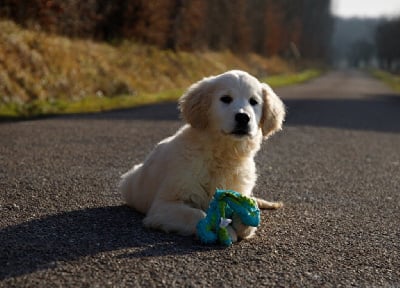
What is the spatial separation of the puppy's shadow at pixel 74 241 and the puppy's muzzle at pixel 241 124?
0.91 m

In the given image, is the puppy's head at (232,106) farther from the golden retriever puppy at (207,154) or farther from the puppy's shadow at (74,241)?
the puppy's shadow at (74,241)

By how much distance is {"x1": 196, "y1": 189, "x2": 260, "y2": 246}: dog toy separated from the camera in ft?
14.2

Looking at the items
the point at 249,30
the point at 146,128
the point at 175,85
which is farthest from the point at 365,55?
the point at 146,128

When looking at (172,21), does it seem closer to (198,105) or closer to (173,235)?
(198,105)

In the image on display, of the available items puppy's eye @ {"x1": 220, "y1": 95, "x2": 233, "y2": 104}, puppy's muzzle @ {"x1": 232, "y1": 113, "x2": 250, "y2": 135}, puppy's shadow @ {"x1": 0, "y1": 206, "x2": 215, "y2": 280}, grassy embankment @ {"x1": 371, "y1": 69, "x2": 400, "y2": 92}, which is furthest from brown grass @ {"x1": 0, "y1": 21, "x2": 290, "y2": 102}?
grassy embankment @ {"x1": 371, "y1": 69, "x2": 400, "y2": 92}

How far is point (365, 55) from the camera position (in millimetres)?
171750

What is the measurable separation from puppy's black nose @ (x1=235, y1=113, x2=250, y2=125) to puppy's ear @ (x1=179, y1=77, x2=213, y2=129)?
0.36 metres

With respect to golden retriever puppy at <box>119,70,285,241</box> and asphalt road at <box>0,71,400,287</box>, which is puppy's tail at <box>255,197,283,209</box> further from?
golden retriever puppy at <box>119,70,285,241</box>

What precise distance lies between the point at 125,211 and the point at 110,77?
45.6ft

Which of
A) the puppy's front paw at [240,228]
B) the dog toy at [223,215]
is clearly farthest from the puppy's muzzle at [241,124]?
the puppy's front paw at [240,228]

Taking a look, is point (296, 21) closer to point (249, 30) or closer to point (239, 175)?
point (249, 30)

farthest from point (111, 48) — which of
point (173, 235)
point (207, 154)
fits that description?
point (173, 235)

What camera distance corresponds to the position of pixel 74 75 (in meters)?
17.0

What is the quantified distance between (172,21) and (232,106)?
2591 cm
